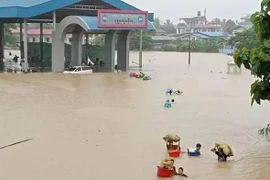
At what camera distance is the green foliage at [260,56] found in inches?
413

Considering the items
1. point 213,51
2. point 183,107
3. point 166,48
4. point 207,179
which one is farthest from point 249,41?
point 207,179

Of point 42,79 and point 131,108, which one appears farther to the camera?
point 42,79

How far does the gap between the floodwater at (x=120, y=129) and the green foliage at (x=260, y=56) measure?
1.80 metres

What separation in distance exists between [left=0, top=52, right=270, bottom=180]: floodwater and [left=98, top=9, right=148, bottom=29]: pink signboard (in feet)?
21.7

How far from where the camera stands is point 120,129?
49.0 ft

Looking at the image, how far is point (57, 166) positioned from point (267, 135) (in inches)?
257

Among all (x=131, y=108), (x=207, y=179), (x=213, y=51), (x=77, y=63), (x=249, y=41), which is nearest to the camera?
(x=207, y=179)

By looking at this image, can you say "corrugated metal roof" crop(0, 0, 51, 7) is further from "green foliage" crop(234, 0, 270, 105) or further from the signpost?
"green foliage" crop(234, 0, 270, 105)

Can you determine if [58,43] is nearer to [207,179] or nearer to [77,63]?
[77,63]

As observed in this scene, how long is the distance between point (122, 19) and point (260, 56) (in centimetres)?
2341

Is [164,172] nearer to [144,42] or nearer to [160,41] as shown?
[144,42]

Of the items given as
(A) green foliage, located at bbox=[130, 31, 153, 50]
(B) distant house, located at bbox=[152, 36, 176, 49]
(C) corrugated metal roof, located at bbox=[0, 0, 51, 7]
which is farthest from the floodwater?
(B) distant house, located at bbox=[152, 36, 176, 49]

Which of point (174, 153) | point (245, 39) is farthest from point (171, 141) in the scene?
point (245, 39)

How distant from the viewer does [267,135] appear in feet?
46.9
